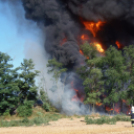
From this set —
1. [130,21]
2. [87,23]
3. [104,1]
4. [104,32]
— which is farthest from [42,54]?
[130,21]

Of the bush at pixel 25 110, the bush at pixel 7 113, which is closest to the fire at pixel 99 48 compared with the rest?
the bush at pixel 25 110

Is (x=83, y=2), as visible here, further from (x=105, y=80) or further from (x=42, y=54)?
(x=105, y=80)

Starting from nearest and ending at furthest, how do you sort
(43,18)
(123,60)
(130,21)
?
(123,60) < (130,21) < (43,18)

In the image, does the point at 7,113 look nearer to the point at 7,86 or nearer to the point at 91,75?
the point at 7,86

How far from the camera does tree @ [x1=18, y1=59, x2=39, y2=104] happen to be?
92.2ft

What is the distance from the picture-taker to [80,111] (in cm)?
3122

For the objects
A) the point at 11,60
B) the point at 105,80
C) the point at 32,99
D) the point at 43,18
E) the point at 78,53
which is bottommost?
the point at 32,99

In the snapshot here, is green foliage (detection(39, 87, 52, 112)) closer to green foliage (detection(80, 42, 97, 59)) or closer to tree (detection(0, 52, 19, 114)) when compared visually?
tree (detection(0, 52, 19, 114))

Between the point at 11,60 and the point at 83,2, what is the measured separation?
65.9ft

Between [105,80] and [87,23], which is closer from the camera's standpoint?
[105,80]

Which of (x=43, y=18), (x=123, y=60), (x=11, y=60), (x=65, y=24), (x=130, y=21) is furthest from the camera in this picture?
(x=43, y=18)

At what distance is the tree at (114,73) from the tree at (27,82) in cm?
1145

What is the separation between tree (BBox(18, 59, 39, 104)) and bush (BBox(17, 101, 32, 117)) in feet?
4.16

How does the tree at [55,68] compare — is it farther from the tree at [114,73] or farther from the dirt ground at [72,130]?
the dirt ground at [72,130]
